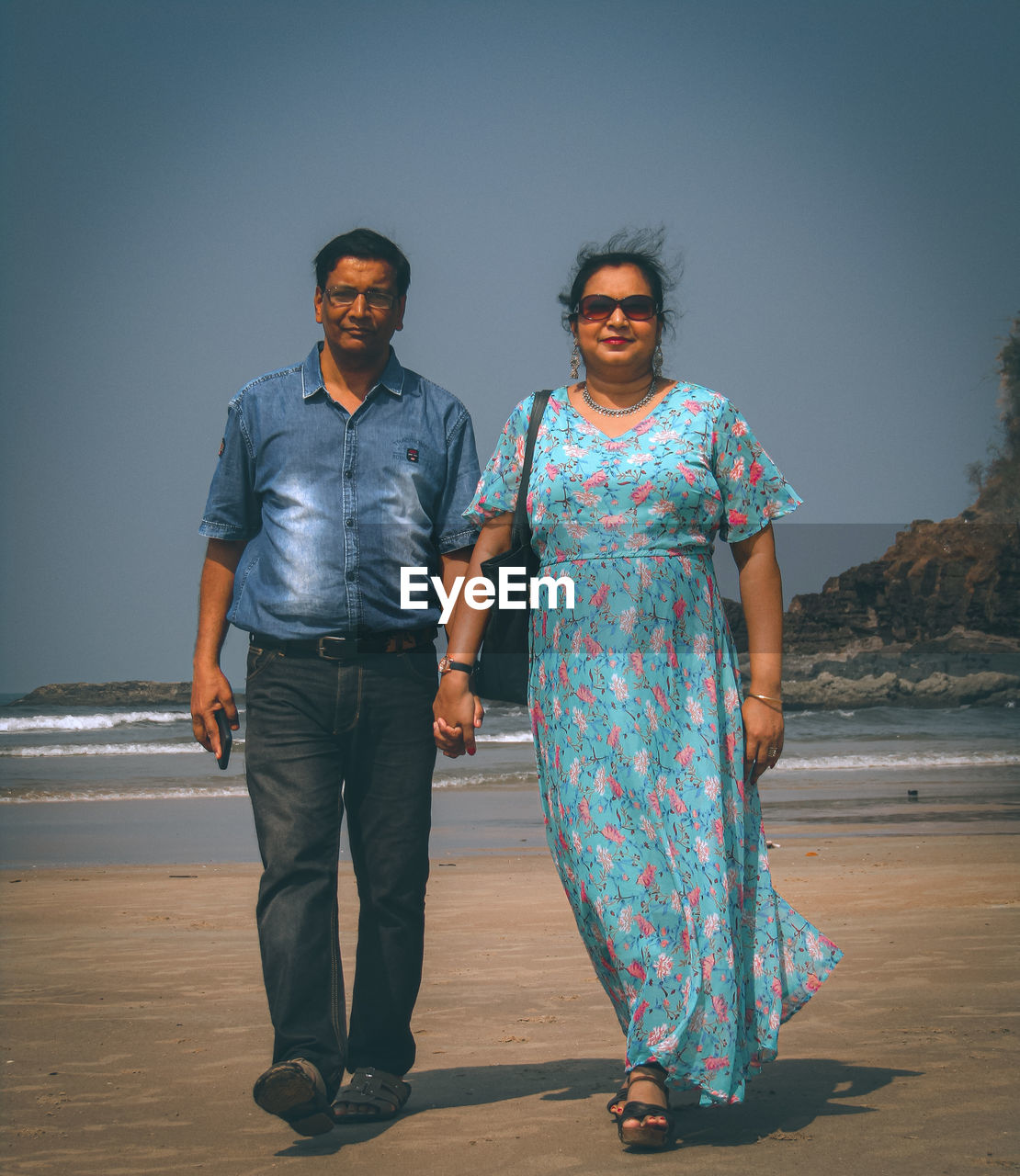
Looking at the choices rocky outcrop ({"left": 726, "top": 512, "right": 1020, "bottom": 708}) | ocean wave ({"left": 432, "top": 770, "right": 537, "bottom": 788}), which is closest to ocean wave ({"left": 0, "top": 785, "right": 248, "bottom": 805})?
ocean wave ({"left": 432, "top": 770, "right": 537, "bottom": 788})

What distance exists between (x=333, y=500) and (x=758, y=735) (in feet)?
3.96

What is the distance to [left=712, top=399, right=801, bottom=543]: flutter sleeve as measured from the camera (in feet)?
10.6

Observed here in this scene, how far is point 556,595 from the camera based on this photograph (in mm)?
3242

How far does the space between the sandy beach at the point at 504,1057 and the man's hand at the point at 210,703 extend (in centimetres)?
92

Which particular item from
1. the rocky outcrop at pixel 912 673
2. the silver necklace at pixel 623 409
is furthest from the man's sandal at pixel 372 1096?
the rocky outcrop at pixel 912 673

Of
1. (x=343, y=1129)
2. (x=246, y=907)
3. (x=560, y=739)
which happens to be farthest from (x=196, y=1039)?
(x=246, y=907)

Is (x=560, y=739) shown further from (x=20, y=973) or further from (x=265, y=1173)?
(x=20, y=973)

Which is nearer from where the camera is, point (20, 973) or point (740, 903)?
point (740, 903)

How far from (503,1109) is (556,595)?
49.6 inches

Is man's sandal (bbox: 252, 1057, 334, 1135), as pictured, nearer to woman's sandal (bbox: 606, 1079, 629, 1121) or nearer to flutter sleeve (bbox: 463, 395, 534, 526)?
woman's sandal (bbox: 606, 1079, 629, 1121)

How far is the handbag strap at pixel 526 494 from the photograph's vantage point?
3.35 m

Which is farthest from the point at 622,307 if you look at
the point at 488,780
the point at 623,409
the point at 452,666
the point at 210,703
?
the point at 488,780

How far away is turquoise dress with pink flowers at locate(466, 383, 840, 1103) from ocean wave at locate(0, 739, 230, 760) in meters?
21.2

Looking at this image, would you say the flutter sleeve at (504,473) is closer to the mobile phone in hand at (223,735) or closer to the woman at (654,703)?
the woman at (654,703)
